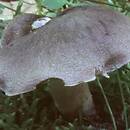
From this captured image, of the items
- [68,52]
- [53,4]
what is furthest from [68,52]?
[53,4]

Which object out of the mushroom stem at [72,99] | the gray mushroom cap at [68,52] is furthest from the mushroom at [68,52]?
the mushroom stem at [72,99]

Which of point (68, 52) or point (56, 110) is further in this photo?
point (56, 110)

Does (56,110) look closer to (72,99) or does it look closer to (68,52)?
(72,99)

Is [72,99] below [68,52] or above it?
below

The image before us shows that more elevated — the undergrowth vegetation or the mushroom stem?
the mushroom stem

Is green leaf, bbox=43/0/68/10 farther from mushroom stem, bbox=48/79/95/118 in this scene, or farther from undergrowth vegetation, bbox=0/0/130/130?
mushroom stem, bbox=48/79/95/118

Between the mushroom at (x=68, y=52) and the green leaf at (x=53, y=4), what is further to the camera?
the green leaf at (x=53, y=4)

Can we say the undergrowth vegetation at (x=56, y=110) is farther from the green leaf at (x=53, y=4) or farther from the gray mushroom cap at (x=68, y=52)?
the gray mushroom cap at (x=68, y=52)

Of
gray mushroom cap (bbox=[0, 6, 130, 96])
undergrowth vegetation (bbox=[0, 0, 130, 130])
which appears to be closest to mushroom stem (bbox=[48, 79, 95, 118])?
undergrowth vegetation (bbox=[0, 0, 130, 130])

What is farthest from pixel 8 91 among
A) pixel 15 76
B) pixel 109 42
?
pixel 109 42
